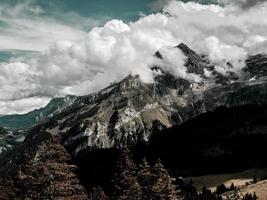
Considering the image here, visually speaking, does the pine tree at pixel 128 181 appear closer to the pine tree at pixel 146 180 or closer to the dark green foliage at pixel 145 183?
the dark green foliage at pixel 145 183

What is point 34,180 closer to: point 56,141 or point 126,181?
point 56,141

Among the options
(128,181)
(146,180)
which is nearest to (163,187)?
(146,180)

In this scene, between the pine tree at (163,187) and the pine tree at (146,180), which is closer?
the pine tree at (163,187)

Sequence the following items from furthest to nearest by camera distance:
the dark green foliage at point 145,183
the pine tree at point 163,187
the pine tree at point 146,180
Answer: the pine tree at point 146,180
the dark green foliage at point 145,183
the pine tree at point 163,187

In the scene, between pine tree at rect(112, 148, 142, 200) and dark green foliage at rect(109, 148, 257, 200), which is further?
pine tree at rect(112, 148, 142, 200)

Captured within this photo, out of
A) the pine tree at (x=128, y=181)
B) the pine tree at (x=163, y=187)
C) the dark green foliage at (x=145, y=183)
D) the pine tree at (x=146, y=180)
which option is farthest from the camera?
the pine tree at (x=146, y=180)

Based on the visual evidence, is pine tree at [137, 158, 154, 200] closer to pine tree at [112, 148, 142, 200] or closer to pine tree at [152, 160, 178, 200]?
pine tree at [112, 148, 142, 200]

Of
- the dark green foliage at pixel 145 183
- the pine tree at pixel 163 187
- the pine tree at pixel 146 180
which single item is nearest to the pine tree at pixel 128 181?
the dark green foliage at pixel 145 183

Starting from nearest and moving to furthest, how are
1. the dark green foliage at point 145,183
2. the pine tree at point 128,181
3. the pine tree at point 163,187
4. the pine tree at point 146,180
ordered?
1. the pine tree at point 163,187
2. the dark green foliage at point 145,183
3. the pine tree at point 128,181
4. the pine tree at point 146,180

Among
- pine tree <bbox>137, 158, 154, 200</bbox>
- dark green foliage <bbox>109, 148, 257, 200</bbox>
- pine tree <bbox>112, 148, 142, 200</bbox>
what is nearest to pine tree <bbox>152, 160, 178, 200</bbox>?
dark green foliage <bbox>109, 148, 257, 200</bbox>

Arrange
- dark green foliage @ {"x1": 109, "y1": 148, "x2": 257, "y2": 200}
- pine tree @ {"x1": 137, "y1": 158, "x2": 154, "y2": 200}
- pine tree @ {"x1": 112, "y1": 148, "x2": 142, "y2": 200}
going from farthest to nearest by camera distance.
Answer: pine tree @ {"x1": 137, "y1": 158, "x2": 154, "y2": 200}, pine tree @ {"x1": 112, "y1": 148, "x2": 142, "y2": 200}, dark green foliage @ {"x1": 109, "y1": 148, "x2": 257, "y2": 200}

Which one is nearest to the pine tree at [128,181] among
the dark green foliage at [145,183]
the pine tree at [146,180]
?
the dark green foliage at [145,183]

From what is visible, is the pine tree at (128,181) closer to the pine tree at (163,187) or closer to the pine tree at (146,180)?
the pine tree at (146,180)

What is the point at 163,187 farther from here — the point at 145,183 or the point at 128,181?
the point at 128,181
